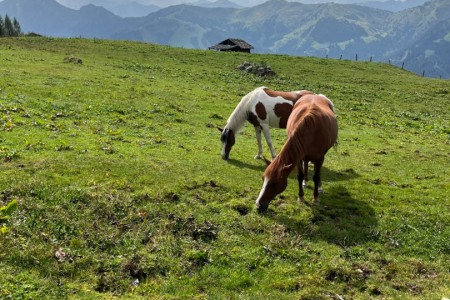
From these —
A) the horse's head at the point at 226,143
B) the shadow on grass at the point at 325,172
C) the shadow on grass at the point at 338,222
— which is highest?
the horse's head at the point at 226,143

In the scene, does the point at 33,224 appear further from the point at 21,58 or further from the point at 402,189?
the point at 21,58

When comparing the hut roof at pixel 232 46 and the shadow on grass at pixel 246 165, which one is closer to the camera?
the shadow on grass at pixel 246 165

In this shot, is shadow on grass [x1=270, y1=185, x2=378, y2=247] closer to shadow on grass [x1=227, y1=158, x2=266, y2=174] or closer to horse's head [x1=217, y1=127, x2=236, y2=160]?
shadow on grass [x1=227, y1=158, x2=266, y2=174]

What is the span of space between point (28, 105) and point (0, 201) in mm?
11606

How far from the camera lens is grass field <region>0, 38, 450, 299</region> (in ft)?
25.5

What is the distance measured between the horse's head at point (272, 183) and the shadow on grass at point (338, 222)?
1.82 feet

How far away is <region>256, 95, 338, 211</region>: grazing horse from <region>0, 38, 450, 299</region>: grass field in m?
0.81

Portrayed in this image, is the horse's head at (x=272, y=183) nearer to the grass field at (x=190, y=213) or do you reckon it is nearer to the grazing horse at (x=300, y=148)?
the grazing horse at (x=300, y=148)

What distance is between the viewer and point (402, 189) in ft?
44.7

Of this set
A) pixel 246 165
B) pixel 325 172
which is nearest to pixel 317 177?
pixel 325 172

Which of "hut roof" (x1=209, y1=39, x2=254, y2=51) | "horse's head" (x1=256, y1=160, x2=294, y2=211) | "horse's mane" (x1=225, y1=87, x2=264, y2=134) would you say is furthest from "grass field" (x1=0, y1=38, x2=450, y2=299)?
"hut roof" (x1=209, y1=39, x2=254, y2=51)

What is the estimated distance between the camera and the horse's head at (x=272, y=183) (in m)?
10.2

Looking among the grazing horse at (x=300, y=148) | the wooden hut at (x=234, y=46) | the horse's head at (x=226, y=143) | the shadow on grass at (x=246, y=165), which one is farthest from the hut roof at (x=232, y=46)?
the grazing horse at (x=300, y=148)

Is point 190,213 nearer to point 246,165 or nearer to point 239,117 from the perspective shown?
point 246,165
